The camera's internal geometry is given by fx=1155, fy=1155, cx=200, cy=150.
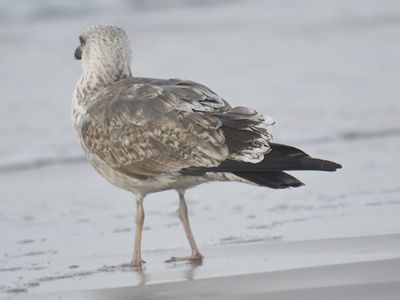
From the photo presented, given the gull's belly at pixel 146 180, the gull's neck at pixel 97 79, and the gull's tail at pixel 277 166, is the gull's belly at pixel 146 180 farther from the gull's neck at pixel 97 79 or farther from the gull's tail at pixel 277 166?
the gull's neck at pixel 97 79

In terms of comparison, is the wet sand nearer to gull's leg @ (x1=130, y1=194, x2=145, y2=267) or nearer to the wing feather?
gull's leg @ (x1=130, y1=194, x2=145, y2=267)

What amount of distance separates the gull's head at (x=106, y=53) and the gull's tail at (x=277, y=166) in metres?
1.57

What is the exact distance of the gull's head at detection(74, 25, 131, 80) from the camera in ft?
26.1

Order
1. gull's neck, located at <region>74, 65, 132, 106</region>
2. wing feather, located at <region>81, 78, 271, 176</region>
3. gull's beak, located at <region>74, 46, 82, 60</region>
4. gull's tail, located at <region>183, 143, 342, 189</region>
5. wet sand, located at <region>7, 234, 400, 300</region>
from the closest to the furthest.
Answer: wet sand, located at <region>7, 234, 400, 300</region>
gull's tail, located at <region>183, 143, 342, 189</region>
wing feather, located at <region>81, 78, 271, 176</region>
gull's neck, located at <region>74, 65, 132, 106</region>
gull's beak, located at <region>74, 46, 82, 60</region>

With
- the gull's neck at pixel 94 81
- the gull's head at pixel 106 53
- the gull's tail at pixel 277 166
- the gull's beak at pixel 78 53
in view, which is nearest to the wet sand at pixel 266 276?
the gull's tail at pixel 277 166

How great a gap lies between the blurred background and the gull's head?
3.58 ft

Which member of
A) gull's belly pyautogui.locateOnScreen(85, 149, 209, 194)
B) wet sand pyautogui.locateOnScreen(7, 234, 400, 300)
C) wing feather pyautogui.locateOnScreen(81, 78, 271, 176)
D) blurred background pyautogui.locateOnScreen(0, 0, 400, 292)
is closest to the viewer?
wet sand pyautogui.locateOnScreen(7, 234, 400, 300)

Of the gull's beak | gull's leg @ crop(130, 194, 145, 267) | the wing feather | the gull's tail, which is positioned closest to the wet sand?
gull's leg @ crop(130, 194, 145, 267)

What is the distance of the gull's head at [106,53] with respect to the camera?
26.1 ft

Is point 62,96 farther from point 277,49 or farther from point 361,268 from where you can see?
point 361,268

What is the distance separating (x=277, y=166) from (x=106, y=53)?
2020 millimetres

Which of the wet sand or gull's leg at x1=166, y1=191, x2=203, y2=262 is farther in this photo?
gull's leg at x1=166, y1=191, x2=203, y2=262

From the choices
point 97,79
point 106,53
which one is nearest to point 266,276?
point 97,79

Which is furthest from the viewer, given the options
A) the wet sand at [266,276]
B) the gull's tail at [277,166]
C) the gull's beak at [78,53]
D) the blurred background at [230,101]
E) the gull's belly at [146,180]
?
the gull's beak at [78,53]
